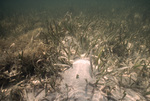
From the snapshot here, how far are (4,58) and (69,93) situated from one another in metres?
2.10

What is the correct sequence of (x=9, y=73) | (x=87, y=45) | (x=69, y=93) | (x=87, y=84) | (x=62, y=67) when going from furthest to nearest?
1. (x=87, y=45)
2. (x=62, y=67)
3. (x=9, y=73)
4. (x=87, y=84)
5. (x=69, y=93)

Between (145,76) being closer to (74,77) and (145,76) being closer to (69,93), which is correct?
(74,77)

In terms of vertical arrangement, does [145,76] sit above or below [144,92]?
above

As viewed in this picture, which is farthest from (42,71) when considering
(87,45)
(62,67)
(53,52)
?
(87,45)

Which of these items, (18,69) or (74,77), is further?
(18,69)

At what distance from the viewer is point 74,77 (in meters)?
2.03

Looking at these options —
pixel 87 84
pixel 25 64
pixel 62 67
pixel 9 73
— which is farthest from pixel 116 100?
pixel 9 73

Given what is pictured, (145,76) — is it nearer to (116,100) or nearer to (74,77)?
(116,100)

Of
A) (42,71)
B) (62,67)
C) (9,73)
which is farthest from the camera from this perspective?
(62,67)

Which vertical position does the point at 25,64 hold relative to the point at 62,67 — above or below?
above

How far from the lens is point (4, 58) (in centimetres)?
235

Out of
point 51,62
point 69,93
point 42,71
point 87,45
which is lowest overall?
point 69,93

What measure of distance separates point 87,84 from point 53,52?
1.67 metres

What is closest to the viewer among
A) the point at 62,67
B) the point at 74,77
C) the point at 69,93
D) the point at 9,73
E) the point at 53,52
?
the point at 69,93
